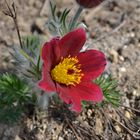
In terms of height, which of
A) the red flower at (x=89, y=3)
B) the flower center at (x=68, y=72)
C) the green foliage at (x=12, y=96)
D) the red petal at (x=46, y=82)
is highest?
the red flower at (x=89, y=3)

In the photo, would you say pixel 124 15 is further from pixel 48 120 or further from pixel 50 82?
pixel 50 82

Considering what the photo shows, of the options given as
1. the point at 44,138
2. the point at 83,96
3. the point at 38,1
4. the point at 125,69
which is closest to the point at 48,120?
the point at 44,138

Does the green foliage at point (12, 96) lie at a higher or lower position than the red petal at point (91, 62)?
lower

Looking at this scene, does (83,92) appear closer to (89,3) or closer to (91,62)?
(91,62)

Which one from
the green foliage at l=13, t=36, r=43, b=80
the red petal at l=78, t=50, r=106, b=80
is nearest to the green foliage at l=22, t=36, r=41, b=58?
the green foliage at l=13, t=36, r=43, b=80

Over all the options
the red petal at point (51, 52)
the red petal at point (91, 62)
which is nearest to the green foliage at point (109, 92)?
the red petal at point (91, 62)

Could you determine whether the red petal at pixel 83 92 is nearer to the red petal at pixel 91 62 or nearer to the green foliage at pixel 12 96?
the red petal at pixel 91 62

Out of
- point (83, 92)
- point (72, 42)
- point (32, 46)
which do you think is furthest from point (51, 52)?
point (32, 46)
